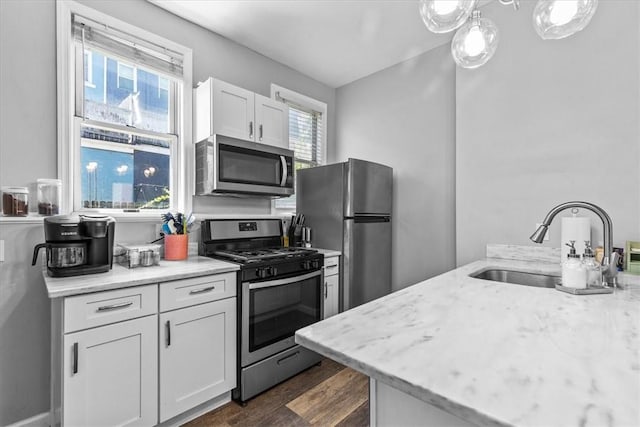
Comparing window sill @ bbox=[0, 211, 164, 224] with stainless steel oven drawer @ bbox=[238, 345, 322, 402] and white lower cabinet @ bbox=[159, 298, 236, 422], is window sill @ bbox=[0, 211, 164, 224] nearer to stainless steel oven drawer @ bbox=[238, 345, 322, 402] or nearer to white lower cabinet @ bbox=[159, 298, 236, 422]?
white lower cabinet @ bbox=[159, 298, 236, 422]

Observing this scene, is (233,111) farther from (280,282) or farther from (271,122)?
(280,282)

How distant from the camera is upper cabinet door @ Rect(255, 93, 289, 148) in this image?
9.03 feet

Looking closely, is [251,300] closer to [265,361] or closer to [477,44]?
[265,361]

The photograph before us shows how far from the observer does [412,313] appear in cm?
98

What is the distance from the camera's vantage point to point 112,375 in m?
1.51

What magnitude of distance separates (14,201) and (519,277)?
294 centimetres

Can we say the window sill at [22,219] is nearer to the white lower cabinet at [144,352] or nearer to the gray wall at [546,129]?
the white lower cabinet at [144,352]

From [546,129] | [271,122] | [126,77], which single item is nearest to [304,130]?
[271,122]

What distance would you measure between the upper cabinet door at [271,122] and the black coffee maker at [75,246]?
1.46 meters

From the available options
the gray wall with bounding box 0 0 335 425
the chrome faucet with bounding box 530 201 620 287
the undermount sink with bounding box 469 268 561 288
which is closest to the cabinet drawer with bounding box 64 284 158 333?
the gray wall with bounding box 0 0 335 425

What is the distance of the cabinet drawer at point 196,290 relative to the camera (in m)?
1.70

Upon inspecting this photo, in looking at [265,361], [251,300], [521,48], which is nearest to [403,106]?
[521,48]

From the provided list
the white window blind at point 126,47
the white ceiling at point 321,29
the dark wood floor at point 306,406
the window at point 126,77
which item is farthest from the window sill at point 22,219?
the white ceiling at point 321,29

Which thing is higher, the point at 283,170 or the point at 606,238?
the point at 283,170
